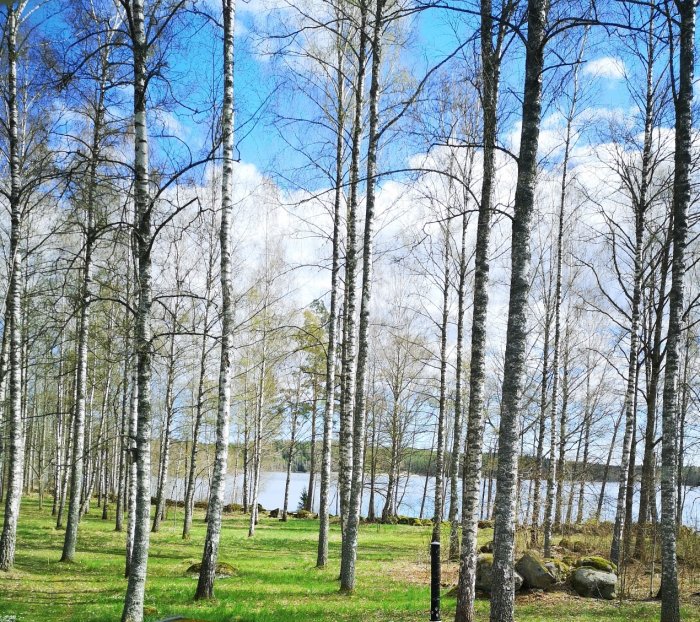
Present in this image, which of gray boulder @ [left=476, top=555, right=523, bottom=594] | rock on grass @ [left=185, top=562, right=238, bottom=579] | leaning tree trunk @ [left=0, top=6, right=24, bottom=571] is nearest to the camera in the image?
gray boulder @ [left=476, top=555, right=523, bottom=594]

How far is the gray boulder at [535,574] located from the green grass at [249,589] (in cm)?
32

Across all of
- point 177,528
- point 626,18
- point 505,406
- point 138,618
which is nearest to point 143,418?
point 138,618

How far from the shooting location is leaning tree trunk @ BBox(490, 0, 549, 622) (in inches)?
215

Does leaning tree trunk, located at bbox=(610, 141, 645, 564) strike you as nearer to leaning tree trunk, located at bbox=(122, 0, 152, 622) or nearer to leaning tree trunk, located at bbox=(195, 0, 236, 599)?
leaning tree trunk, located at bbox=(195, 0, 236, 599)

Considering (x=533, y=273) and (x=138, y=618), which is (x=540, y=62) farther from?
(x=533, y=273)

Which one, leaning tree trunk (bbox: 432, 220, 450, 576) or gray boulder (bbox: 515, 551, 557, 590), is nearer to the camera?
gray boulder (bbox: 515, 551, 557, 590)

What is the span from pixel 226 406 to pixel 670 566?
671 centimetres

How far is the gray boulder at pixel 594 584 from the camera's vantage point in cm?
1049

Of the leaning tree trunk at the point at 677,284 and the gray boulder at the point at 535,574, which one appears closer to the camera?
the leaning tree trunk at the point at 677,284

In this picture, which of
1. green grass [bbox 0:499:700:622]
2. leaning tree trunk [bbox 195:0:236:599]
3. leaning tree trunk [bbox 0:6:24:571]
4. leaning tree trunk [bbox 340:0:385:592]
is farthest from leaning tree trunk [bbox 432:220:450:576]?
leaning tree trunk [bbox 0:6:24:571]

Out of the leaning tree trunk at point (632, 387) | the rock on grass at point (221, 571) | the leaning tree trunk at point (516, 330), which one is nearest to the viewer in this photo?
the leaning tree trunk at point (516, 330)

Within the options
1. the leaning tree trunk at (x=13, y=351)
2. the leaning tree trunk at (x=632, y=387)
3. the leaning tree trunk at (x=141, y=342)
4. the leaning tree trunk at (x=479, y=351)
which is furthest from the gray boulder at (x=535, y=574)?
the leaning tree trunk at (x=13, y=351)

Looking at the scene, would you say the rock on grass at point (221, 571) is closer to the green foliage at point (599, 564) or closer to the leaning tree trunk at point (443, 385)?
the leaning tree trunk at point (443, 385)

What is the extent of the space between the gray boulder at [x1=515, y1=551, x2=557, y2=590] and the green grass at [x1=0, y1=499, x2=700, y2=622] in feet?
1.06
